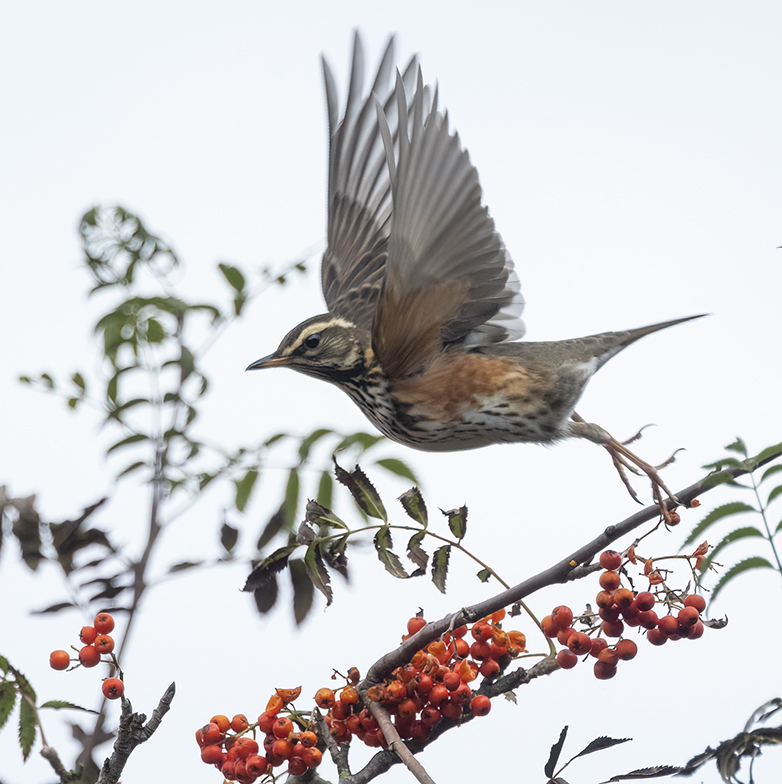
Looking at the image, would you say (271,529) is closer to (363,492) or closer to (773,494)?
(363,492)

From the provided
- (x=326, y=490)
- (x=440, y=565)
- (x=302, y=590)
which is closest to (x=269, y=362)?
(x=326, y=490)

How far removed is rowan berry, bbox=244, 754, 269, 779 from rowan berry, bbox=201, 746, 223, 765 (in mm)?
98

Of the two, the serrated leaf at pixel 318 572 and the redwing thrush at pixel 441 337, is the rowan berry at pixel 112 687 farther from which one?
the redwing thrush at pixel 441 337

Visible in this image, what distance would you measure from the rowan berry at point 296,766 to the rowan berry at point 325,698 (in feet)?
0.33

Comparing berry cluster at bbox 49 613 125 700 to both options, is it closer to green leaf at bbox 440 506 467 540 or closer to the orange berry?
the orange berry

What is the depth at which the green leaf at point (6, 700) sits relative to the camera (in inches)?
65.7

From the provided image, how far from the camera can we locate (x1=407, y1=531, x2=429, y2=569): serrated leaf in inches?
62.0

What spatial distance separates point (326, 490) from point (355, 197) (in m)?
1.40

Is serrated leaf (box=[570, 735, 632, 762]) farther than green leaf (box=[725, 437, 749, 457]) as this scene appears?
Yes

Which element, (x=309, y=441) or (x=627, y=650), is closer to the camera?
(x=627, y=650)

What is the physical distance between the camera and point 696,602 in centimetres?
166

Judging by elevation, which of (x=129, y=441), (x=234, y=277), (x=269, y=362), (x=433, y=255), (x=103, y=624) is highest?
(x=234, y=277)

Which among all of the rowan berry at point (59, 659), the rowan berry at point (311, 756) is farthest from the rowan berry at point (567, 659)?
the rowan berry at point (59, 659)

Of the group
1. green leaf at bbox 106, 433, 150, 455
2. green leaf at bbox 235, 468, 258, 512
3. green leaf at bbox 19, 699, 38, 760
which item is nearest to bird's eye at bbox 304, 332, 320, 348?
green leaf at bbox 235, 468, 258, 512
